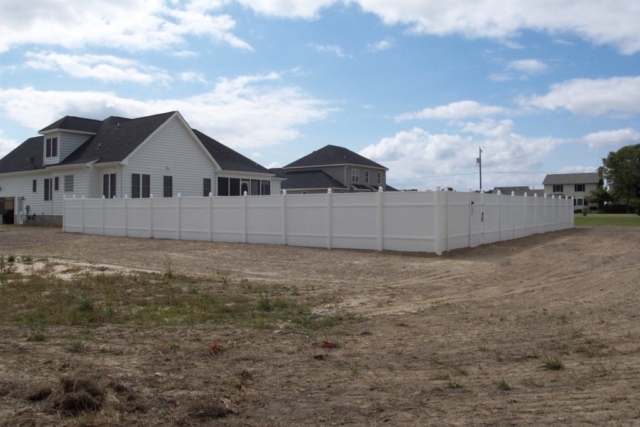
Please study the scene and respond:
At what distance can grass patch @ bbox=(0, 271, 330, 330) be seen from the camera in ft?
24.9

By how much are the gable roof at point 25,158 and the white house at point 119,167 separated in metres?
0.10

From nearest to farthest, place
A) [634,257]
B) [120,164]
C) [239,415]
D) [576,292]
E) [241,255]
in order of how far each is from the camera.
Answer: [239,415], [576,292], [634,257], [241,255], [120,164]

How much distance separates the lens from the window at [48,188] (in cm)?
3381

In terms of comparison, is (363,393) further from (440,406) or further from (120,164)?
(120,164)

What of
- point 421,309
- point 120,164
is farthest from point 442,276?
point 120,164

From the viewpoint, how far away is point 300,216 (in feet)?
64.2

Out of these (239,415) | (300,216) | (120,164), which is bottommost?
→ (239,415)

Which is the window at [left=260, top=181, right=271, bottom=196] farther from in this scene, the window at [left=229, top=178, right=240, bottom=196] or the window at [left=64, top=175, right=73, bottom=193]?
the window at [left=64, top=175, right=73, bottom=193]

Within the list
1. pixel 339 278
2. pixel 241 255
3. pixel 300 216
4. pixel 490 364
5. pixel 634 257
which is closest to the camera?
pixel 490 364

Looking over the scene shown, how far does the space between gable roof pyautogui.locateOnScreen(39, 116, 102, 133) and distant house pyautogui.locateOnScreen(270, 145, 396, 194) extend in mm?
17400

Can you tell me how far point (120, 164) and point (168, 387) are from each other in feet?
85.6

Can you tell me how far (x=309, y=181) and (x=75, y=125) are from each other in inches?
826

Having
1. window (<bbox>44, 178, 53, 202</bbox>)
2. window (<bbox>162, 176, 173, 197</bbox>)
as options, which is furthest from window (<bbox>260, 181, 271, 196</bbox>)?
window (<bbox>44, 178, 53, 202</bbox>)

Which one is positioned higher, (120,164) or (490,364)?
(120,164)
